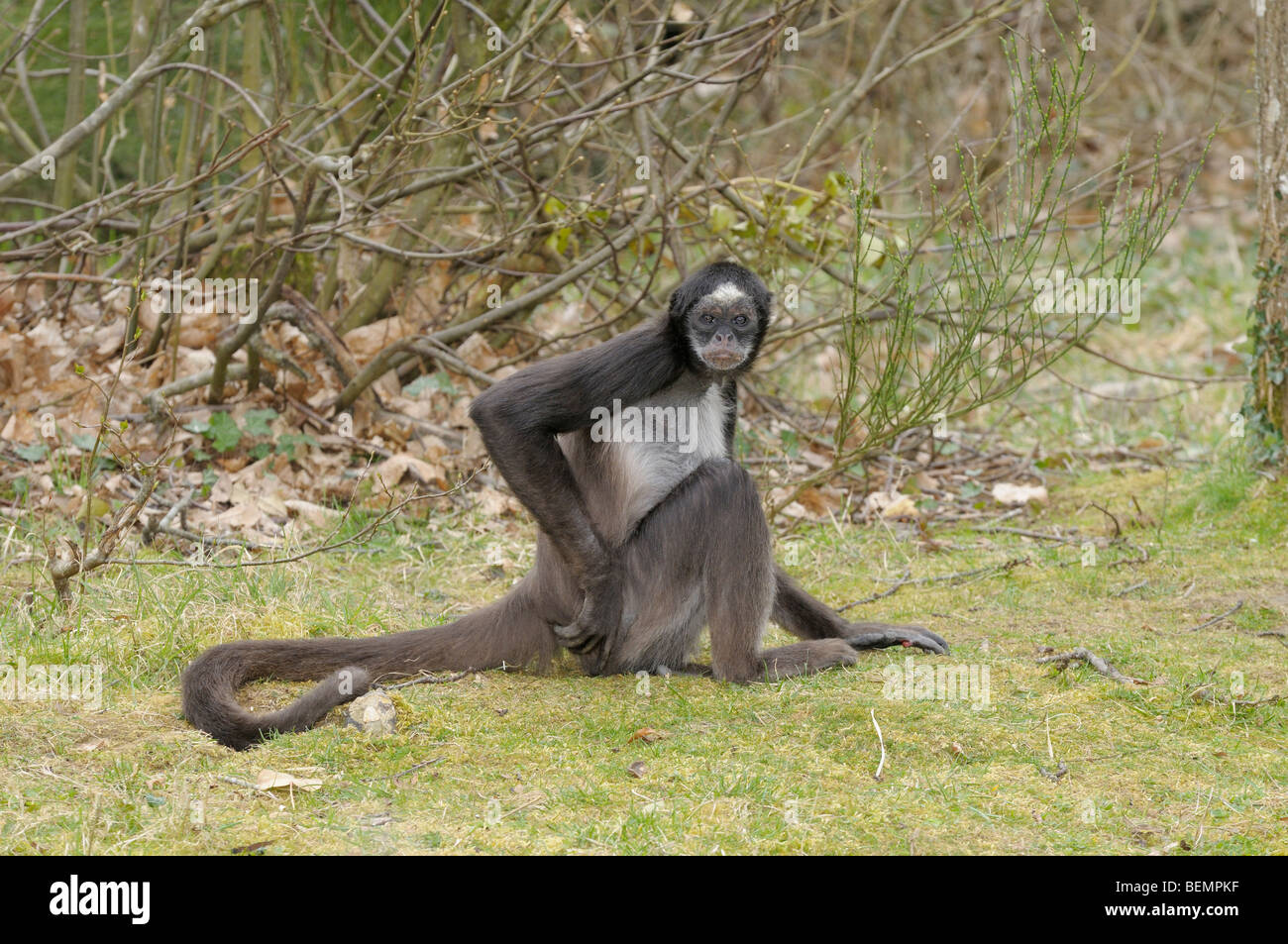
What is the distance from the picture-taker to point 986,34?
1540 cm

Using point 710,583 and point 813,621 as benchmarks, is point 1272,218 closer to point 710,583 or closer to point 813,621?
point 813,621

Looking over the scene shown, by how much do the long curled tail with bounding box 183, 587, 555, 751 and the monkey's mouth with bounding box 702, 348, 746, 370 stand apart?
134 cm

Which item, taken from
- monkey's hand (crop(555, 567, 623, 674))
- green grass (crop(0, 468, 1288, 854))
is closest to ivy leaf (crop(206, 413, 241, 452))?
green grass (crop(0, 468, 1288, 854))

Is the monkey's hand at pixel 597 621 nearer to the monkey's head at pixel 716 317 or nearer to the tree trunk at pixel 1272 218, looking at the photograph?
the monkey's head at pixel 716 317

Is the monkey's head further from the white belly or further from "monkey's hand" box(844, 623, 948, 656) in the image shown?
"monkey's hand" box(844, 623, 948, 656)

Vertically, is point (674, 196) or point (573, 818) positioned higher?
point (674, 196)

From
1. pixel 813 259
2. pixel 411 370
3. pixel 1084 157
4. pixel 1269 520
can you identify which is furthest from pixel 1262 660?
pixel 1084 157

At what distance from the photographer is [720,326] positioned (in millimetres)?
5930

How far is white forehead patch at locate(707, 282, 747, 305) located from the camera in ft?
19.3

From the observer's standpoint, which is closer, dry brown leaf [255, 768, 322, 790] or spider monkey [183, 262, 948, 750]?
dry brown leaf [255, 768, 322, 790]

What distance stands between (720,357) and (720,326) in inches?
5.5
